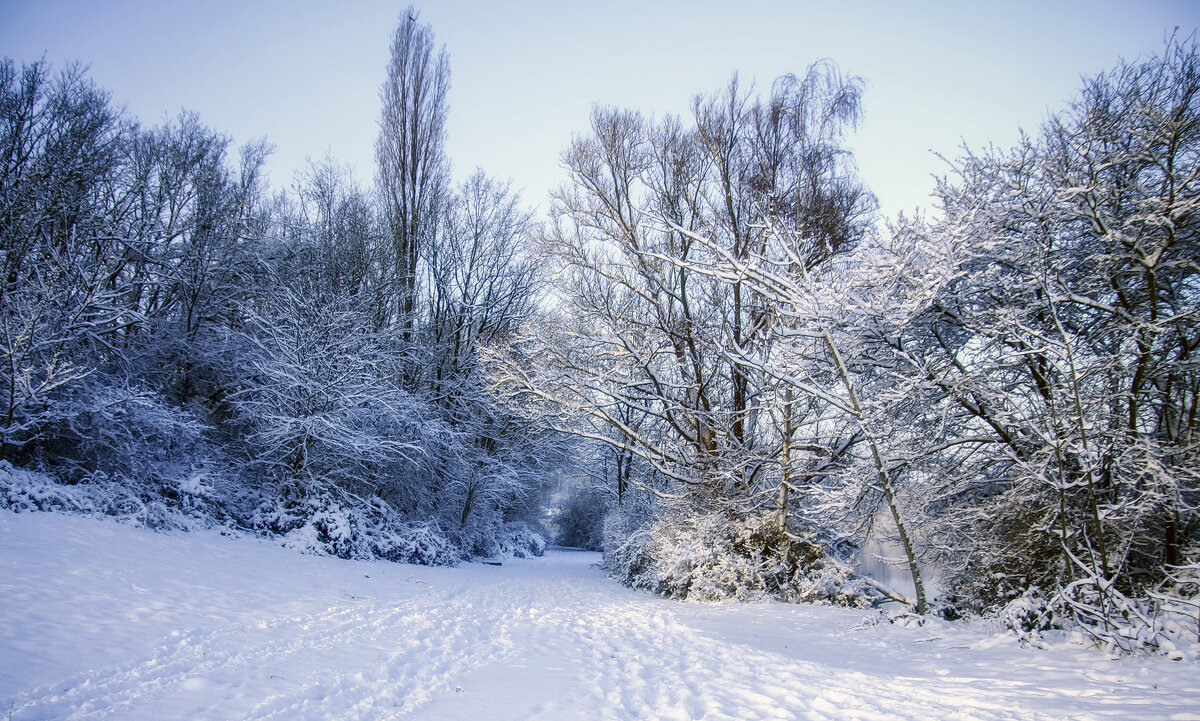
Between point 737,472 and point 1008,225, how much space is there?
592 cm

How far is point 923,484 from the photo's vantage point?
22.8 feet

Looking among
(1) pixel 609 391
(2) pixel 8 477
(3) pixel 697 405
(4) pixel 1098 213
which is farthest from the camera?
(3) pixel 697 405

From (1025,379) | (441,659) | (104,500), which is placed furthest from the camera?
(104,500)

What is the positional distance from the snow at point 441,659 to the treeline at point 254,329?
8.61 ft

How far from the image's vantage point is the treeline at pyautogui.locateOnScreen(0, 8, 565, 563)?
9.54 metres

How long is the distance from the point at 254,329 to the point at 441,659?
12735mm

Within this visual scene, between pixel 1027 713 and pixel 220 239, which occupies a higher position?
pixel 220 239

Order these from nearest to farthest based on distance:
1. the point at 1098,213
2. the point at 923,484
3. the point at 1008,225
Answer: the point at 1098,213 < the point at 1008,225 < the point at 923,484

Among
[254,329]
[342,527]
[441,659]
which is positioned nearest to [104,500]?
[342,527]

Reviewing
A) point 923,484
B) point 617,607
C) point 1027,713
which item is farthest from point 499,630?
point 923,484

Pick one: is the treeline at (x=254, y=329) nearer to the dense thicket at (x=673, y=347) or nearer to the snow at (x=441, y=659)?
the dense thicket at (x=673, y=347)

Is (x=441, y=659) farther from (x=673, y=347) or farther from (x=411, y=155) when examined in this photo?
(x=411, y=155)

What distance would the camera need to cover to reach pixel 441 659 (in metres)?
4.64

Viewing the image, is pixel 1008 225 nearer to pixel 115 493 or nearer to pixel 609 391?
pixel 609 391
